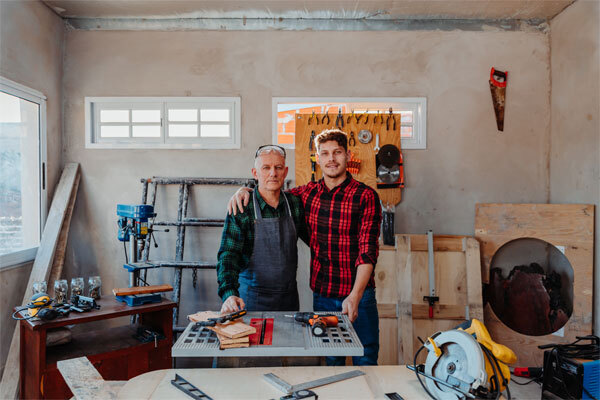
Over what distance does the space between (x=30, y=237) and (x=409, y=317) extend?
3.40 meters

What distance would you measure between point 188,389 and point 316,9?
3.34 meters

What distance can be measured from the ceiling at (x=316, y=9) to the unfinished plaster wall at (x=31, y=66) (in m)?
0.24

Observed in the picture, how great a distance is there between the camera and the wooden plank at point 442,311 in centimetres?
336

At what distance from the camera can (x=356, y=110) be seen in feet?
12.5

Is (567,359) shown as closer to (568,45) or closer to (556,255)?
(556,255)

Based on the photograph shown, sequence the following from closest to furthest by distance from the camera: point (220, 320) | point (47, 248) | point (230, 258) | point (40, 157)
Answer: point (220, 320), point (230, 258), point (47, 248), point (40, 157)

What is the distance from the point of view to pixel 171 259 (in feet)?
12.5

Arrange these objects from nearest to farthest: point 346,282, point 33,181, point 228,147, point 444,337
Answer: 1. point 444,337
2. point 346,282
3. point 33,181
4. point 228,147

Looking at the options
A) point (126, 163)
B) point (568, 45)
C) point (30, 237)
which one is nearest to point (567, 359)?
point (568, 45)

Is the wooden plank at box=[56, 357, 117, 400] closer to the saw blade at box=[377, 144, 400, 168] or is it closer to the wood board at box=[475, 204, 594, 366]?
the saw blade at box=[377, 144, 400, 168]

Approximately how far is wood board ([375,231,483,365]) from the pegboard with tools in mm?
636

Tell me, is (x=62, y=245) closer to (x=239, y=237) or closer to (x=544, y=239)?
(x=239, y=237)

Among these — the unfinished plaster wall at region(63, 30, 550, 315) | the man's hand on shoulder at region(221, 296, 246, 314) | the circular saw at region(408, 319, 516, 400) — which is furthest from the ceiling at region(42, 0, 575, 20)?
the circular saw at region(408, 319, 516, 400)

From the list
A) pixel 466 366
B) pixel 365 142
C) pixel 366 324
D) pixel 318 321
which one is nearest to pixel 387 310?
pixel 366 324
